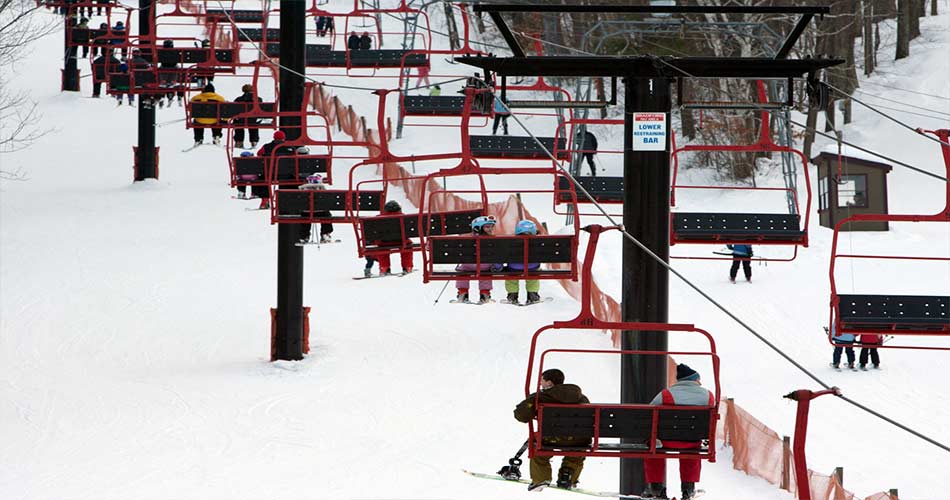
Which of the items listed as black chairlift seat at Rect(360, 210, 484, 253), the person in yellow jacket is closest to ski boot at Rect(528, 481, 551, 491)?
black chairlift seat at Rect(360, 210, 484, 253)

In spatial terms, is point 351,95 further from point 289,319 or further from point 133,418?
point 133,418

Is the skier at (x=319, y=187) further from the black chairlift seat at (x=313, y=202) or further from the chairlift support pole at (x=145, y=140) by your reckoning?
the chairlift support pole at (x=145, y=140)

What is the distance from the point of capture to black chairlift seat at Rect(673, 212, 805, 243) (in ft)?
48.2

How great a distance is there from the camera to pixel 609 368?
2014 cm

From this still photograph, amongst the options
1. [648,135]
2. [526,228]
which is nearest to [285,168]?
[526,228]

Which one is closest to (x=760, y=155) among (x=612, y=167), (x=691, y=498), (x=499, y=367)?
(x=612, y=167)

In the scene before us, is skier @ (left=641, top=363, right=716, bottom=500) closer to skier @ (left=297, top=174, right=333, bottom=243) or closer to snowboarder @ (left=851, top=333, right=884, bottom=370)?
skier @ (left=297, top=174, right=333, bottom=243)

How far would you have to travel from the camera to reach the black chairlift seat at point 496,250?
1339 centimetres

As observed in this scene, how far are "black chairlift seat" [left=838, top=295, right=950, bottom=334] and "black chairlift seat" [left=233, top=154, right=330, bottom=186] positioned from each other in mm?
7477

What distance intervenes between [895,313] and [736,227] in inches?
87.2

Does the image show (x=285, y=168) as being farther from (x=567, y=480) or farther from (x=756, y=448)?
(x=567, y=480)

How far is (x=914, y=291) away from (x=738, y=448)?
31.5ft

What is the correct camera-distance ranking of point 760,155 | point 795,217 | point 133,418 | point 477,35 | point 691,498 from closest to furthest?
point 691,498
point 795,217
point 133,418
point 760,155
point 477,35

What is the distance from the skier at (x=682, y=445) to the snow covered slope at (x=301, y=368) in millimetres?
4722
